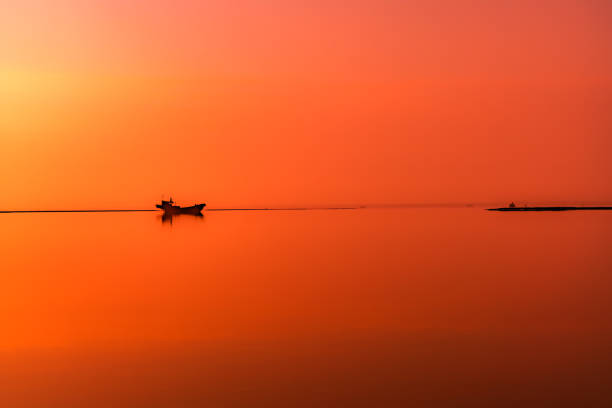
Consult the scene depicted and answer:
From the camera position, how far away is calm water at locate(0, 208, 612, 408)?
32.7 ft

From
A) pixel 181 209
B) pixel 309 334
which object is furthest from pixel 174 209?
pixel 309 334

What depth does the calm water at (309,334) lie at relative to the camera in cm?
995

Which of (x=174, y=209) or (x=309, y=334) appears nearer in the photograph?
(x=309, y=334)

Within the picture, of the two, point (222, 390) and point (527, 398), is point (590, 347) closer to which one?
point (527, 398)

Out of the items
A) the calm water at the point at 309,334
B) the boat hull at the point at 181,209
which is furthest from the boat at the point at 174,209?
the calm water at the point at 309,334

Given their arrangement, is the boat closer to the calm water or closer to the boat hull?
the boat hull

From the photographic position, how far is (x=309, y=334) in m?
14.2

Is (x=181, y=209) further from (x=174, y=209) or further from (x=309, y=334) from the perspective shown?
(x=309, y=334)

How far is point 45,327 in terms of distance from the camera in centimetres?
1542

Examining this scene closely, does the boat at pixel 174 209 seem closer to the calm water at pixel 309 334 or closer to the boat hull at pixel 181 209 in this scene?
the boat hull at pixel 181 209

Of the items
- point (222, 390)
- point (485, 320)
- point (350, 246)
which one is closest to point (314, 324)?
point (485, 320)

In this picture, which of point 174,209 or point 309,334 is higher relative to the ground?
point 174,209

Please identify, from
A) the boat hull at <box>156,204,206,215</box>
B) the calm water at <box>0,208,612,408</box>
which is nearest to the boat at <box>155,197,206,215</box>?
the boat hull at <box>156,204,206,215</box>

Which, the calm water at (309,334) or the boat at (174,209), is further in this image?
the boat at (174,209)
